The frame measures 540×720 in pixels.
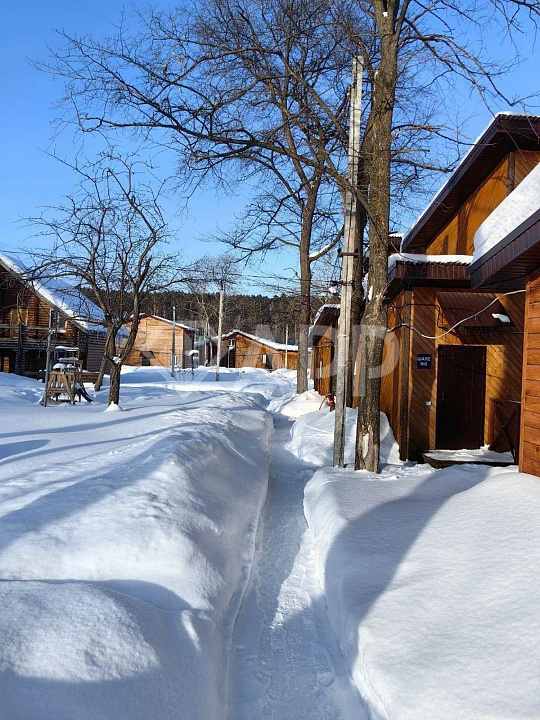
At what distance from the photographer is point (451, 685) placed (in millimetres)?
2828

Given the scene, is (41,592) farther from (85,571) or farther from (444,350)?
(444,350)

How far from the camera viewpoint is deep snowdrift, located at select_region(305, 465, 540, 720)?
2793 millimetres

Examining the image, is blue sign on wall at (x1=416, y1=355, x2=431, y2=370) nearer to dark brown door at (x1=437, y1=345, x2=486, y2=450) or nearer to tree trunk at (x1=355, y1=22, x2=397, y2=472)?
dark brown door at (x1=437, y1=345, x2=486, y2=450)

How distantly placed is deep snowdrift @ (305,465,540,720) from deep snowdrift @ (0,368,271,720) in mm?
900

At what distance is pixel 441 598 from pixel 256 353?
190 feet

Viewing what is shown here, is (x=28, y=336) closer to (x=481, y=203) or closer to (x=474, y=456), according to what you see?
(x=481, y=203)

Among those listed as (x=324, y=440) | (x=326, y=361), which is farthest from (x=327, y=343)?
(x=324, y=440)

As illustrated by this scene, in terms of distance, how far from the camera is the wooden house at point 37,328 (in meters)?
27.2

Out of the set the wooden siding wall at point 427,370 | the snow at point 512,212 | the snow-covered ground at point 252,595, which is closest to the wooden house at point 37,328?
the wooden siding wall at point 427,370

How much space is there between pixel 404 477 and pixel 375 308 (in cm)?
271

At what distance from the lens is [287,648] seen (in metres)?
3.82

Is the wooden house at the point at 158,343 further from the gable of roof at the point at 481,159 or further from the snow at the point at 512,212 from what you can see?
the snow at the point at 512,212

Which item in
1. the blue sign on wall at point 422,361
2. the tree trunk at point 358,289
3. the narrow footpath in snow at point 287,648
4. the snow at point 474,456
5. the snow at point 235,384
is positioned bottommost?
the narrow footpath in snow at point 287,648

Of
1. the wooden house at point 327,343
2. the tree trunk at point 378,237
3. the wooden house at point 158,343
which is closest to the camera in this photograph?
the tree trunk at point 378,237
